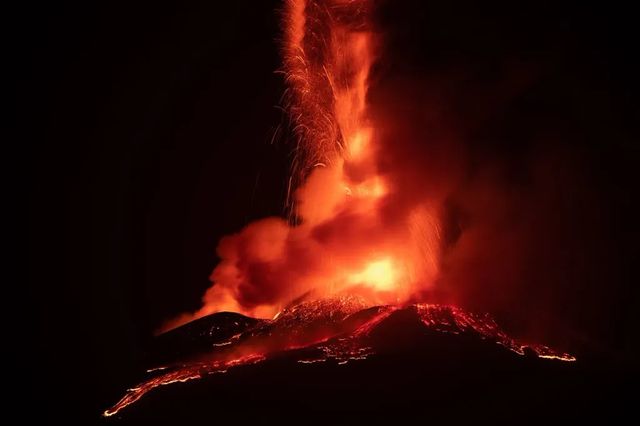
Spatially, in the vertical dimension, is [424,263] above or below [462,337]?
above

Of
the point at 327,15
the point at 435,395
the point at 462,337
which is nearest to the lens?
the point at 435,395

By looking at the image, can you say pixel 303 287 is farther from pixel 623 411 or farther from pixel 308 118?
pixel 623 411

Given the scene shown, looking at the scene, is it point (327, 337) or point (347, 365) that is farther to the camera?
point (327, 337)

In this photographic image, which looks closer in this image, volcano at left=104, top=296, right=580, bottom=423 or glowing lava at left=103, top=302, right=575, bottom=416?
volcano at left=104, top=296, right=580, bottom=423

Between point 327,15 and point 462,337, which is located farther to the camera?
point 327,15

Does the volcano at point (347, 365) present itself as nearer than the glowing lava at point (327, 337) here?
Yes

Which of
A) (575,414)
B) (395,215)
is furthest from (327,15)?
(575,414)

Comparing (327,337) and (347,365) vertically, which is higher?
(327,337)

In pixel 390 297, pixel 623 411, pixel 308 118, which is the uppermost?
pixel 308 118
